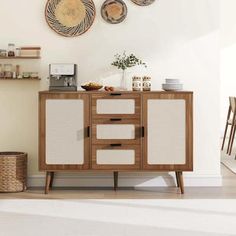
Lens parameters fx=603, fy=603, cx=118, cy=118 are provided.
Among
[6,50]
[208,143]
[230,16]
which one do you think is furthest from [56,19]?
[230,16]

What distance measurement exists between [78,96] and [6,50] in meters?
0.86

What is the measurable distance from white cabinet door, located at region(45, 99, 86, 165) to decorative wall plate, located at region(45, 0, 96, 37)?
0.74m

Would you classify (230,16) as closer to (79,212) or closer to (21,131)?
(21,131)

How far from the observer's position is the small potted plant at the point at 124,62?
5336 millimetres

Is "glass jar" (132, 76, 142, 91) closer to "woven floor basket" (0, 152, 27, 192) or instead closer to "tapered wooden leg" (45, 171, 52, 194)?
"tapered wooden leg" (45, 171, 52, 194)

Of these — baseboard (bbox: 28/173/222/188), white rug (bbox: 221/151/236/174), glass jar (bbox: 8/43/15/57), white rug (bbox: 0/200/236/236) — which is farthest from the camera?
white rug (bbox: 221/151/236/174)

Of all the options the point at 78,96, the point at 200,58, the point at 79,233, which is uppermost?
the point at 200,58

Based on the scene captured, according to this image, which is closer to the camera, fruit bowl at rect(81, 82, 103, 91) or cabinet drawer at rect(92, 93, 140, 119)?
cabinet drawer at rect(92, 93, 140, 119)

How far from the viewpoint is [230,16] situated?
991 cm

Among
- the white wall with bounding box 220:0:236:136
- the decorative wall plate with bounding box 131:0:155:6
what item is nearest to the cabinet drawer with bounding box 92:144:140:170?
the decorative wall plate with bounding box 131:0:155:6

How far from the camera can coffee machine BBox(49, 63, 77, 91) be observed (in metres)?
5.21

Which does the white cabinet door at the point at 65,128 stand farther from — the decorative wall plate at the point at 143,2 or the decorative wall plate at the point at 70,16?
the decorative wall plate at the point at 143,2

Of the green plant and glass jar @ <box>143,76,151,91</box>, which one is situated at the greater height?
the green plant

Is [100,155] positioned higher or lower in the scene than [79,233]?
higher
